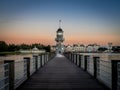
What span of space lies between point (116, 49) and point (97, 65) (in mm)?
185019

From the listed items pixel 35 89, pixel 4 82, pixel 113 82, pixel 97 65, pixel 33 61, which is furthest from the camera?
pixel 33 61

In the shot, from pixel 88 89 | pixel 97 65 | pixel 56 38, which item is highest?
pixel 56 38

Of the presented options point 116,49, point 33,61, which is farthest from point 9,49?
point 33,61

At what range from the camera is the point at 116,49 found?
193750 millimetres

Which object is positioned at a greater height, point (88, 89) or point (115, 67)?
point (115, 67)

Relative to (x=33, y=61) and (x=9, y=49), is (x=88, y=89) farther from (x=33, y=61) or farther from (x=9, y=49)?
(x=9, y=49)

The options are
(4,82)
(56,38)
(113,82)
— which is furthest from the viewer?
(56,38)

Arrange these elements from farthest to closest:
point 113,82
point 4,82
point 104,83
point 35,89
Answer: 1. point 104,83
2. point 35,89
3. point 113,82
4. point 4,82

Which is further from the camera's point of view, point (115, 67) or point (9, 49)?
point (9, 49)

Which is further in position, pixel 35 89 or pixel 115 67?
pixel 35 89

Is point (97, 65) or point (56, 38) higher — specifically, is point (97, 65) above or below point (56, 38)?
below

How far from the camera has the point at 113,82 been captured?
31.0 feet

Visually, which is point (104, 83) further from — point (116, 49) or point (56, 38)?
point (116, 49)

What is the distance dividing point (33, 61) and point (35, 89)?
7973 millimetres
